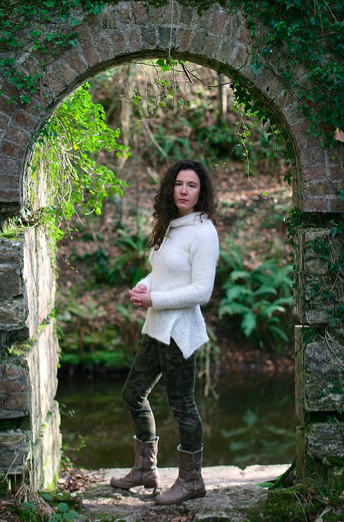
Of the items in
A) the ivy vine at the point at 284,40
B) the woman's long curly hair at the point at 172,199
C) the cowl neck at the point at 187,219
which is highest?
the ivy vine at the point at 284,40

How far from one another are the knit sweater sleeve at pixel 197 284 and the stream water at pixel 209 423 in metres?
2.42

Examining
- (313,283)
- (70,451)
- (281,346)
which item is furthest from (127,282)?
(313,283)

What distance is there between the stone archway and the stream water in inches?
74.1

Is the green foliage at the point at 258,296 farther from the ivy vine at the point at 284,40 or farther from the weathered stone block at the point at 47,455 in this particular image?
the ivy vine at the point at 284,40

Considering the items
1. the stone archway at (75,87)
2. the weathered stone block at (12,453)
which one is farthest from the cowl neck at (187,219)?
the weathered stone block at (12,453)

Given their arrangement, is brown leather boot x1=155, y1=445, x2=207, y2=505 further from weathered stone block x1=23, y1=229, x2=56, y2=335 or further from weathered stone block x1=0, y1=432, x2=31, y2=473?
weathered stone block x1=23, y1=229, x2=56, y2=335

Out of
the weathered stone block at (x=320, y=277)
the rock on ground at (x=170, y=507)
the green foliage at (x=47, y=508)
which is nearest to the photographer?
the green foliage at (x=47, y=508)

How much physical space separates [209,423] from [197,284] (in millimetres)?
4208

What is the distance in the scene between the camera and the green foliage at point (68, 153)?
4.06 metres

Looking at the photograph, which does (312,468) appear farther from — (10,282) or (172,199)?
(10,282)

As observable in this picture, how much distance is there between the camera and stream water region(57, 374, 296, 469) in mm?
6203

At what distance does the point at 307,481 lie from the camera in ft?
12.0

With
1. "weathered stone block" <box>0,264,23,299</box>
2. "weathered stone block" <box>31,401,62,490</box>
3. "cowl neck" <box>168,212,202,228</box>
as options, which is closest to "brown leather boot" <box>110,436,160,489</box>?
"weathered stone block" <box>31,401,62,490</box>

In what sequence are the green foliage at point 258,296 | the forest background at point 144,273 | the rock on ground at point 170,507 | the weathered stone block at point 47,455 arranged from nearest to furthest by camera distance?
the rock on ground at point 170,507, the weathered stone block at point 47,455, the forest background at point 144,273, the green foliage at point 258,296
